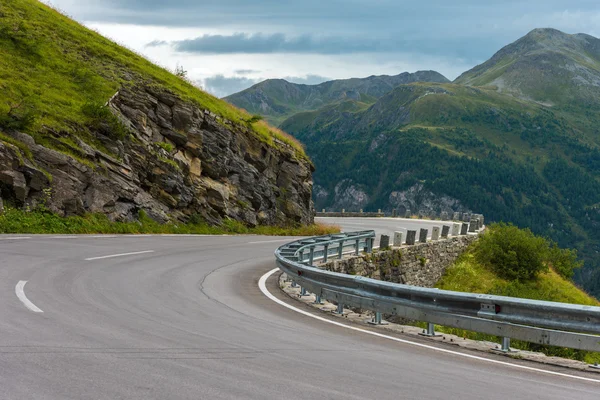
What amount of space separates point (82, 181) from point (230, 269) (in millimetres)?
8367

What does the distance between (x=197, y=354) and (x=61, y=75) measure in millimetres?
23973

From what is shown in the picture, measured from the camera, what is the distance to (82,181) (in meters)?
22.0

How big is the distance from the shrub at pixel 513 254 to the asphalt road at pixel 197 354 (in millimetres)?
21942

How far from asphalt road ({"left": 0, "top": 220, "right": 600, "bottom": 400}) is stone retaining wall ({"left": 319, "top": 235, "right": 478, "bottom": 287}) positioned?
6944mm

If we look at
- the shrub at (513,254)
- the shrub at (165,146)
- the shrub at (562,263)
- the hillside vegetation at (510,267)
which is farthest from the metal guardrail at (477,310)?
the shrub at (562,263)

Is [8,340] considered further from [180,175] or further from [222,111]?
[222,111]

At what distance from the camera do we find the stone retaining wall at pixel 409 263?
755 inches

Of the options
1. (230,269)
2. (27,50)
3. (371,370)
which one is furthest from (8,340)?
(27,50)

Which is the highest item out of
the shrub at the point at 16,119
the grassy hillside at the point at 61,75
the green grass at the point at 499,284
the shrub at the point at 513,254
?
the grassy hillside at the point at 61,75

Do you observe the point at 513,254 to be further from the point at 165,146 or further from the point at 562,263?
the point at 165,146

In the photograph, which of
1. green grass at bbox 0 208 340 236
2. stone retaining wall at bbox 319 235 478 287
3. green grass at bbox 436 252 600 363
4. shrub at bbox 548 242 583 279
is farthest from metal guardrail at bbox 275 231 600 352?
shrub at bbox 548 242 583 279

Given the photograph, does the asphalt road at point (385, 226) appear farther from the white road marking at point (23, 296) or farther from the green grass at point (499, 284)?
the white road marking at point (23, 296)

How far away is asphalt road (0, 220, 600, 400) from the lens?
216 inches

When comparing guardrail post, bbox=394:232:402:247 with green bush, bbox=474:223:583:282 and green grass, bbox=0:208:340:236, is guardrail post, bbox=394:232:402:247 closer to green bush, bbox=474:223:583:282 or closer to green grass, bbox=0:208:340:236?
green grass, bbox=0:208:340:236
